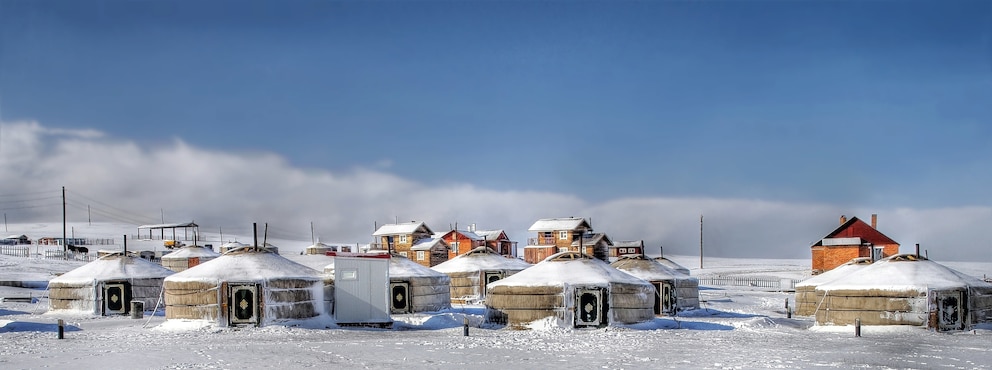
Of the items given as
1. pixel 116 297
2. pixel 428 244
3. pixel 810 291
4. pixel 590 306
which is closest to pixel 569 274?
pixel 590 306

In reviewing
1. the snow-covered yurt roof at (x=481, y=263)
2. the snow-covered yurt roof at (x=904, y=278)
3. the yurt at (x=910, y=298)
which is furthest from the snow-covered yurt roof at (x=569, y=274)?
the snow-covered yurt roof at (x=481, y=263)

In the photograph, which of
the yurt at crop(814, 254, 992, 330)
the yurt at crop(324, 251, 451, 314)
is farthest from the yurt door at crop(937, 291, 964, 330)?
the yurt at crop(324, 251, 451, 314)

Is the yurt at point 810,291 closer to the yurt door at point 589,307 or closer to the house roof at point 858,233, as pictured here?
the yurt door at point 589,307

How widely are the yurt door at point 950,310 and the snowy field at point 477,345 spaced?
1.73 ft

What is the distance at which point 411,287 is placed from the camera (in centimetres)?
3384

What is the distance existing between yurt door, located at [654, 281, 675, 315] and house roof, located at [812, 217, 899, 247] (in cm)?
2332

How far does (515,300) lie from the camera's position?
27.5 m

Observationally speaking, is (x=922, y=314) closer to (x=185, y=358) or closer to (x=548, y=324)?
(x=548, y=324)

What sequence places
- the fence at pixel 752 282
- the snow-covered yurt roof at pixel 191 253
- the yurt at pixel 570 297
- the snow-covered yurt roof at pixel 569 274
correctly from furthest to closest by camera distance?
the fence at pixel 752 282 < the snow-covered yurt roof at pixel 191 253 < the snow-covered yurt roof at pixel 569 274 < the yurt at pixel 570 297

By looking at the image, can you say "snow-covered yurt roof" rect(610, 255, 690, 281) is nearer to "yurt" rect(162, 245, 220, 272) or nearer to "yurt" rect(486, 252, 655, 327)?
"yurt" rect(486, 252, 655, 327)

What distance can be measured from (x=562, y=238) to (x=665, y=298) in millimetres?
25585

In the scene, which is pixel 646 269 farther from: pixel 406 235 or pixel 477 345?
pixel 406 235

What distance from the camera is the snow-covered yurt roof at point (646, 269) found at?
38.0 metres

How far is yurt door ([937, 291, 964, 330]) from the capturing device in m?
26.3
